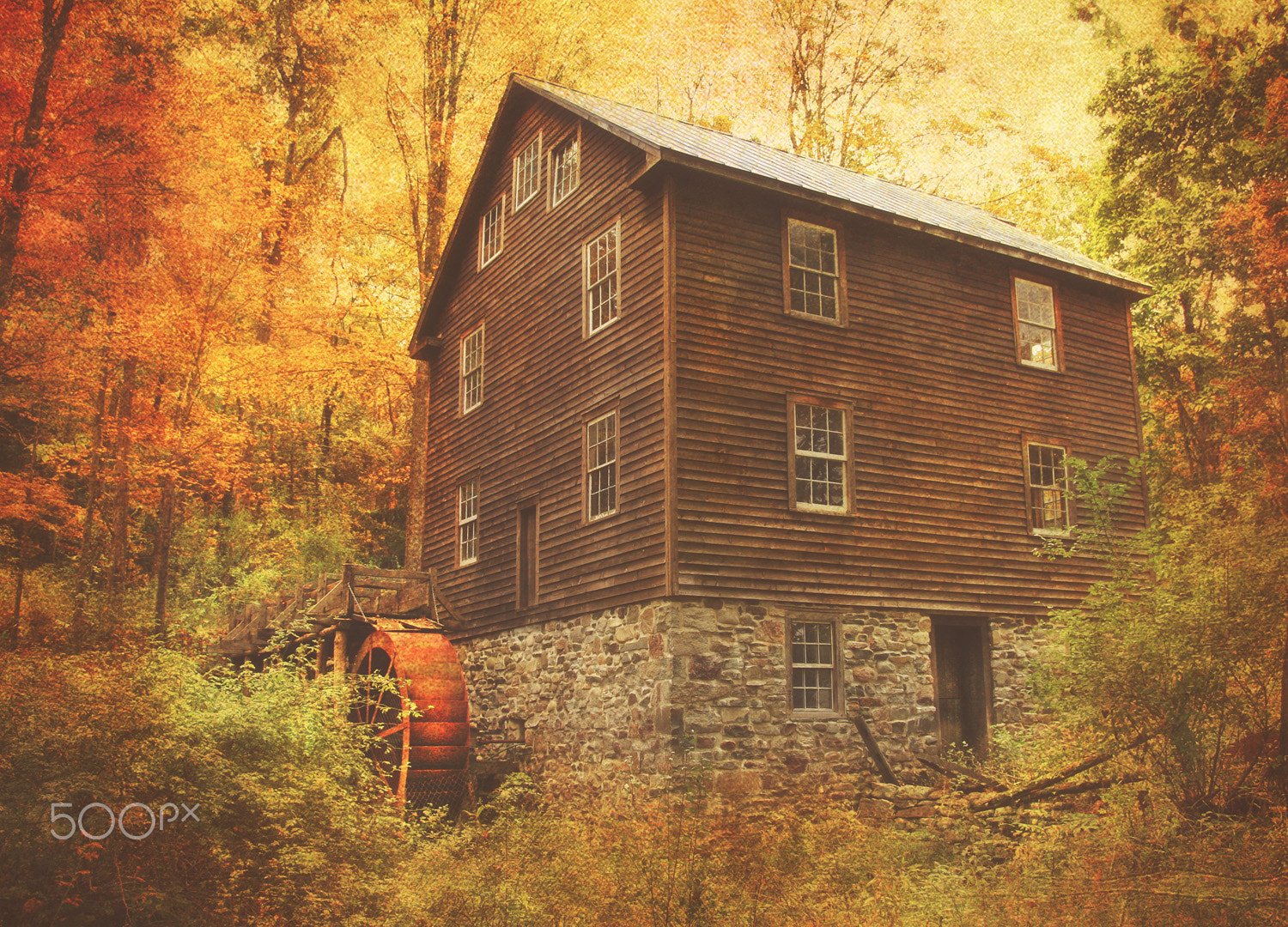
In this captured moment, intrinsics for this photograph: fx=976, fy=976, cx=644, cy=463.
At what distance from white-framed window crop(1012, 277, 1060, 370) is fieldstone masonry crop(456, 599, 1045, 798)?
4604 mm

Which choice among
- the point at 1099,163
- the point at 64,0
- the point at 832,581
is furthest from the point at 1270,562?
the point at 1099,163

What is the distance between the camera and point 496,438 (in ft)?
57.2

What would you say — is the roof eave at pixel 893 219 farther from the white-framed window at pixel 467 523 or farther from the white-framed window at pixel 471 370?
the white-framed window at pixel 467 523

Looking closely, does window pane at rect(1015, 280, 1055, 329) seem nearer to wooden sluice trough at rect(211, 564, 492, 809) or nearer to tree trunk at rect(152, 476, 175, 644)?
wooden sluice trough at rect(211, 564, 492, 809)

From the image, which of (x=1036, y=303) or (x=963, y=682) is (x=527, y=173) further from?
(x=963, y=682)

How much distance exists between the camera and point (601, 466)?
1412 centimetres

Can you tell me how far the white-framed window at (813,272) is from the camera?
46.2ft

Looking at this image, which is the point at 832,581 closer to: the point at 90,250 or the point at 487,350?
the point at 487,350

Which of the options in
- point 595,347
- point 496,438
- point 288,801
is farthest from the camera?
point 496,438

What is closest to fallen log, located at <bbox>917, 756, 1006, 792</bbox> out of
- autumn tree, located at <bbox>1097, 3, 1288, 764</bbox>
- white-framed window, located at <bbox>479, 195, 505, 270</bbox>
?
autumn tree, located at <bbox>1097, 3, 1288, 764</bbox>

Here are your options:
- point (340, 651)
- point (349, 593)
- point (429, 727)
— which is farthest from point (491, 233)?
point (429, 727)

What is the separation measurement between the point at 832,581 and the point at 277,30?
2244 centimetres

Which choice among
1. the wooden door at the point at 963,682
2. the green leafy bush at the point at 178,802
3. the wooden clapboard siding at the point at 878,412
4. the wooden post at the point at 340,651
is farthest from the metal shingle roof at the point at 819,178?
the wooden post at the point at 340,651

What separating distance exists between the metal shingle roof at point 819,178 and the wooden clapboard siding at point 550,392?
0.48 metres
